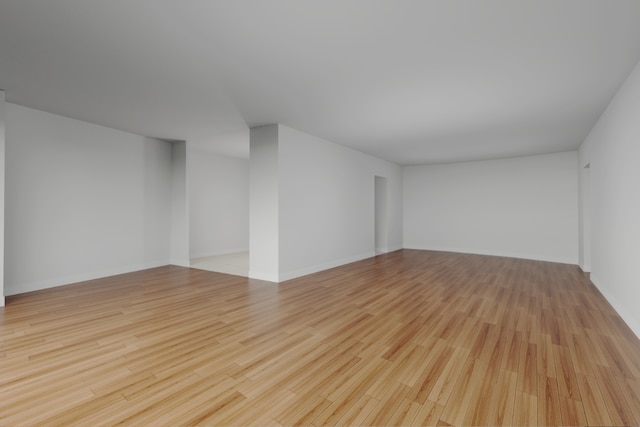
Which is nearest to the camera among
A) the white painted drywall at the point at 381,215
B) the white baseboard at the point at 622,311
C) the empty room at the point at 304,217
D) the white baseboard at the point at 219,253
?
the empty room at the point at 304,217

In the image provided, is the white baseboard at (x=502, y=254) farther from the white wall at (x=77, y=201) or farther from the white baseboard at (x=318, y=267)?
the white wall at (x=77, y=201)

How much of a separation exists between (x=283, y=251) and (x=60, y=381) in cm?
313

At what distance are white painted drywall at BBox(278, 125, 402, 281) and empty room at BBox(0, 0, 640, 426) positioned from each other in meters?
0.05

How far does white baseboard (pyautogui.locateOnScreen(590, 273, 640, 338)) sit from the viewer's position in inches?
107

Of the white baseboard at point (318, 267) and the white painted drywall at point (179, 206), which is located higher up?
the white painted drywall at point (179, 206)

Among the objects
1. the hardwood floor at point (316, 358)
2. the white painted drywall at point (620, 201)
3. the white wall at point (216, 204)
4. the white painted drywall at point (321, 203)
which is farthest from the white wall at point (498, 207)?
the white wall at point (216, 204)

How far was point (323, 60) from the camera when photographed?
270 centimetres

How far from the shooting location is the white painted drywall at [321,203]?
194 inches

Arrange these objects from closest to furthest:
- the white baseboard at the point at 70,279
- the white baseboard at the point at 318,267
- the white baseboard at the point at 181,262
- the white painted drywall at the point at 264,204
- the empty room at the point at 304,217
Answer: the empty room at the point at 304,217 < the white baseboard at the point at 70,279 < the white painted drywall at the point at 264,204 < the white baseboard at the point at 318,267 < the white baseboard at the point at 181,262

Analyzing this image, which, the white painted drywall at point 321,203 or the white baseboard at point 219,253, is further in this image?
the white baseboard at point 219,253

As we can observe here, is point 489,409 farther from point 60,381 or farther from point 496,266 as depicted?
point 496,266

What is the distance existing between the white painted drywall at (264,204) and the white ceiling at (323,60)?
1.19 ft

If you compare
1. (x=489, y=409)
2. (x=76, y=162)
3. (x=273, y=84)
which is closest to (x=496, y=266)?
(x=489, y=409)

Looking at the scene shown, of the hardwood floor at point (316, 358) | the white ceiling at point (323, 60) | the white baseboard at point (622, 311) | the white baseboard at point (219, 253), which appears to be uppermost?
the white ceiling at point (323, 60)
